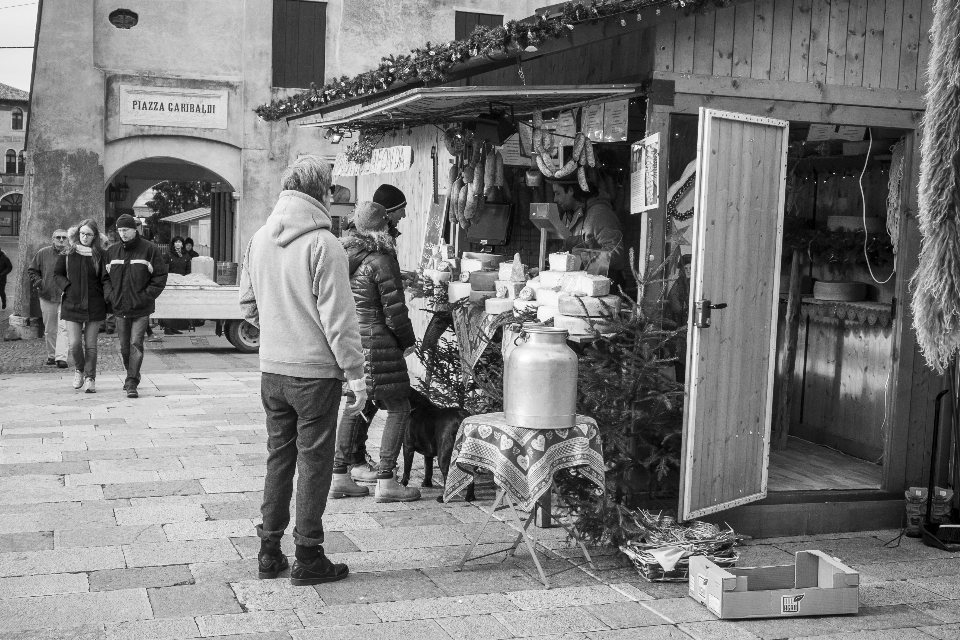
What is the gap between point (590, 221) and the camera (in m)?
7.36

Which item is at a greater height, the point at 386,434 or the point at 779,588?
the point at 386,434

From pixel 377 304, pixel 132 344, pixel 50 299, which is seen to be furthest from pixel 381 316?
pixel 50 299

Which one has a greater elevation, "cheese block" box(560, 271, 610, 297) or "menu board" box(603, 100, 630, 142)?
"menu board" box(603, 100, 630, 142)

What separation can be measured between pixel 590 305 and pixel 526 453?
1393mm

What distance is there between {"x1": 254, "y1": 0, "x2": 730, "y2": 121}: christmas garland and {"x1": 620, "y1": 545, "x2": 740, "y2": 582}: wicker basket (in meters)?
2.79

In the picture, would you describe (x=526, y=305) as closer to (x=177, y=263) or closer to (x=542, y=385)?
(x=542, y=385)

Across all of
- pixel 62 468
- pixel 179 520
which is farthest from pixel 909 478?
pixel 62 468

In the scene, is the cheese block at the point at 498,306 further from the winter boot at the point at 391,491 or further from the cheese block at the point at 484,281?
the winter boot at the point at 391,491

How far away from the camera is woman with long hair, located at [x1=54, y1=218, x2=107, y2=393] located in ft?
35.6

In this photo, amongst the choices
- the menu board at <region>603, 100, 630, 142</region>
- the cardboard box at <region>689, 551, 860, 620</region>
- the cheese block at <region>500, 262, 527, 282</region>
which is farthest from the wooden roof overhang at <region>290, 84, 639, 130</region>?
the cardboard box at <region>689, 551, 860, 620</region>

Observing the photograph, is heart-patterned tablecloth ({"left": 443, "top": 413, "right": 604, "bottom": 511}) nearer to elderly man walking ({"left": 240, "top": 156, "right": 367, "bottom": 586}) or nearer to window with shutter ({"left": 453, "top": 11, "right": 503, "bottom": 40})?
elderly man walking ({"left": 240, "top": 156, "right": 367, "bottom": 586})

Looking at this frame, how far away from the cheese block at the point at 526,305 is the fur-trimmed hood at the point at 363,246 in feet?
3.05

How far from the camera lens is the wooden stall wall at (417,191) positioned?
966 centimetres

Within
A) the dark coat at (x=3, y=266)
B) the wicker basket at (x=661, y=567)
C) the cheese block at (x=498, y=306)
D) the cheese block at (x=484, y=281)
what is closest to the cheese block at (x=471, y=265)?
the cheese block at (x=484, y=281)
